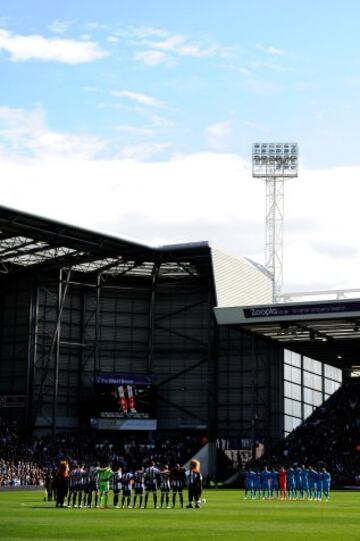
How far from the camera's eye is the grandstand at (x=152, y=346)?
77.3 m

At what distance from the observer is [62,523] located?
26.8 metres

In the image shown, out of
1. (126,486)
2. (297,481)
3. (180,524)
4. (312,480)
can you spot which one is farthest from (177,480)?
(297,481)

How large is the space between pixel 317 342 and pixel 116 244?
1874 cm

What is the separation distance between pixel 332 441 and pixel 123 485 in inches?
1665

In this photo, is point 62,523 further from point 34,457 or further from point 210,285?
point 210,285

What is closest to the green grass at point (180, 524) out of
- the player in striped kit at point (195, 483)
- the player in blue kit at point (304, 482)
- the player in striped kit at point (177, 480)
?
the player in striped kit at point (195, 483)

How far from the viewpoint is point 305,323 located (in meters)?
72.9

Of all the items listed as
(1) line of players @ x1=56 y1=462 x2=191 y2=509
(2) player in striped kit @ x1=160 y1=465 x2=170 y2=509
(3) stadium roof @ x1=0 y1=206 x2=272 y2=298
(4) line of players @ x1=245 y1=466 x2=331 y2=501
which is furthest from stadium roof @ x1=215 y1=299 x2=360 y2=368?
(2) player in striped kit @ x1=160 y1=465 x2=170 y2=509

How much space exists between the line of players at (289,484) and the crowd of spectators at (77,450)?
69.6 feet

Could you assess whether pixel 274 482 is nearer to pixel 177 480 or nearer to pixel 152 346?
pixel 177 480

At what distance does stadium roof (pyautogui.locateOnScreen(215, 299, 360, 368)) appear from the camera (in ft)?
227

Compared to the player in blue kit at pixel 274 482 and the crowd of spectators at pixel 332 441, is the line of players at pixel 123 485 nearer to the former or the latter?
the player in blue kit at pixel 274 482

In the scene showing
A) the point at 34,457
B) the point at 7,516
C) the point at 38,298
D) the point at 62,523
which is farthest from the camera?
the point at 38,298

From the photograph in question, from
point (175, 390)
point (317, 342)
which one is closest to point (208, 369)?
point (175, 390)
